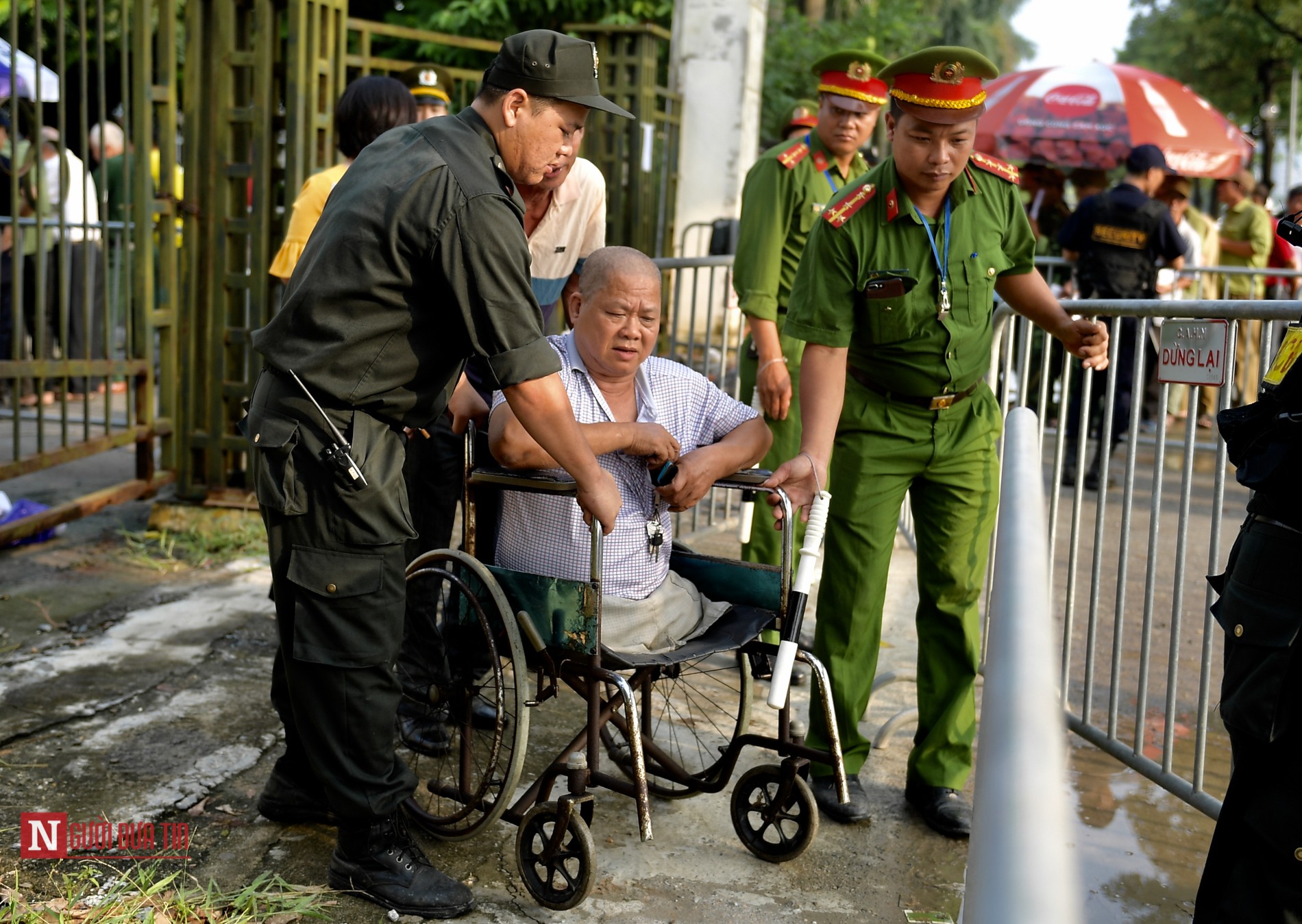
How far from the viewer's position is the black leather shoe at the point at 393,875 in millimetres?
2807

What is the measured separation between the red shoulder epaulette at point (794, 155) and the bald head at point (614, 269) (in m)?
1.43

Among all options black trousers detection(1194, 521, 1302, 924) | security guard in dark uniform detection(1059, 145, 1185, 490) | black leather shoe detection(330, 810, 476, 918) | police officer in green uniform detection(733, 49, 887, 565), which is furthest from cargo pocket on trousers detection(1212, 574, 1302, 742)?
security guard in dark uniform detection(1059, 145, 1185, 490)

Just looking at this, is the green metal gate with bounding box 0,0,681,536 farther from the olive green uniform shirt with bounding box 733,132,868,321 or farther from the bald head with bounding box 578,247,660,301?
the bald head with bounding box 578,247,660,301

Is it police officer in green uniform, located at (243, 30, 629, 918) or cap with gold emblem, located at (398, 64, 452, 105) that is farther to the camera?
cap with gold emblem, located at (398, 64, 452, 105)

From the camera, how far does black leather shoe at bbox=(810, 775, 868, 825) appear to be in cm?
337

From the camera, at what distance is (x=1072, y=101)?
11039 millimetres

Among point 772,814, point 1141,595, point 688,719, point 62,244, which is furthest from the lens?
point 1141,595

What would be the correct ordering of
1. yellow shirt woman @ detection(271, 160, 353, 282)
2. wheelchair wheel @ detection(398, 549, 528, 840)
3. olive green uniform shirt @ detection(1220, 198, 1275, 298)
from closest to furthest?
wheelchair wheel @ detection(398, 549, 528, 840) → yellow shirt woman @ detection(271, 160, 353, 282) → olive green uniform shirt @ detection(1220, 198, 1275, 298)

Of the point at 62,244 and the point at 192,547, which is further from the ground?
the point at 62,244

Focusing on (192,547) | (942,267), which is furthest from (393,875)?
(192,547)

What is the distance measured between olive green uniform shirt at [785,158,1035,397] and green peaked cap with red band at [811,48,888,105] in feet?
3.45

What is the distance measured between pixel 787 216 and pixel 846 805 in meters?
2.11

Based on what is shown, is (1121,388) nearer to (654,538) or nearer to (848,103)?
(848,103)

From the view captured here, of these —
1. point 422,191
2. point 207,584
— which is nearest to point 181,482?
point 207,584
